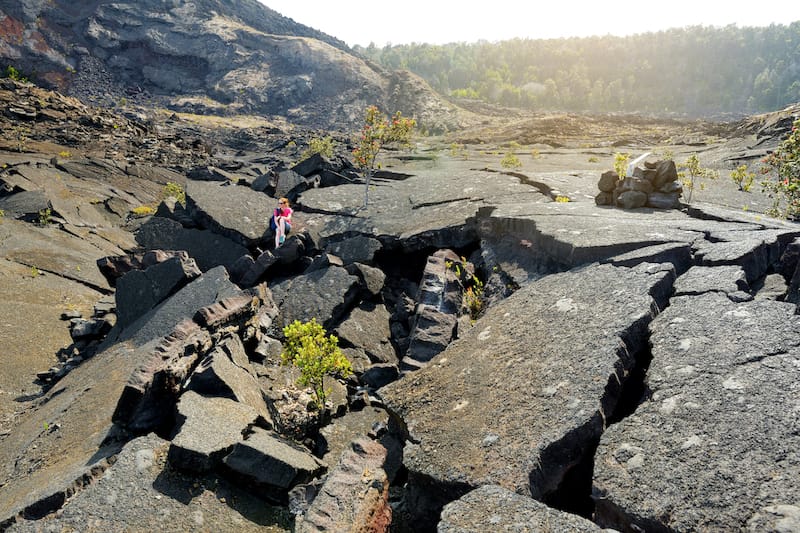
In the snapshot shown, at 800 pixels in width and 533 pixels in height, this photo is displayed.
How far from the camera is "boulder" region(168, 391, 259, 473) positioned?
3688 millimetres

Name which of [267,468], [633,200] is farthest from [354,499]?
[633,200]

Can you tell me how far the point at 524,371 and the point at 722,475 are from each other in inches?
62.7

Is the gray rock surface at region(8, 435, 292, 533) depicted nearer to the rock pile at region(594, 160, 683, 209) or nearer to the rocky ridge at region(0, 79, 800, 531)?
the rocky ridge at region(0, 79, 800, 531)

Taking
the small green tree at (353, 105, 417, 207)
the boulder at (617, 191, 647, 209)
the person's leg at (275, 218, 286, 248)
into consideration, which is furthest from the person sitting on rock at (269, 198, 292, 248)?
the boulder at (617, 191, 647, 209)

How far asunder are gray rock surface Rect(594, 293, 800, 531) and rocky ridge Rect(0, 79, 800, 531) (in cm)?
1

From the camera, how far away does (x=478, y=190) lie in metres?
10.9

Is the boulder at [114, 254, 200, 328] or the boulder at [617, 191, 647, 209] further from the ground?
the boulder at [617, 191, 647, 209]

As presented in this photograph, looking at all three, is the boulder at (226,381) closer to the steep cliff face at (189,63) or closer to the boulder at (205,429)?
the boulder at (205,429)

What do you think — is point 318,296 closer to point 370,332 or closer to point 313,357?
point 370,332

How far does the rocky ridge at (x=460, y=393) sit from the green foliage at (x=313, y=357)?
331 millimetres

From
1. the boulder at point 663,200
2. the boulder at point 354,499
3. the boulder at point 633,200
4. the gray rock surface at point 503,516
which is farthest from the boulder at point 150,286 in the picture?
the boulder at point 663,200

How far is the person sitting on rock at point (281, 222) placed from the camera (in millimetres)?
9877

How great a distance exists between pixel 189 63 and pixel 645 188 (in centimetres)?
9091

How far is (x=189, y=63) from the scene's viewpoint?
3196 inches
